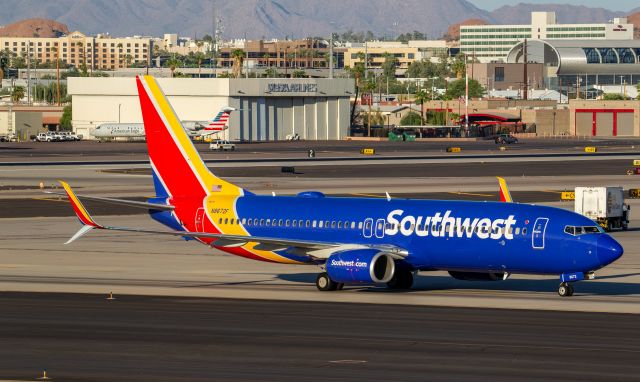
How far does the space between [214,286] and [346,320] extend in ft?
36.6

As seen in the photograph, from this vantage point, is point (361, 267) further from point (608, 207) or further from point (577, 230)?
point (608, 207)

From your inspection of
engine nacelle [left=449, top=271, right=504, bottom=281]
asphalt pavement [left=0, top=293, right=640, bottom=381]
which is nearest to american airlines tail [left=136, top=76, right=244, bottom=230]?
asphalt pavement [left=0, top=293, right=640, bottom=381]

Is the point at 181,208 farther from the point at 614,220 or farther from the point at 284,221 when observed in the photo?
the point at 614,220

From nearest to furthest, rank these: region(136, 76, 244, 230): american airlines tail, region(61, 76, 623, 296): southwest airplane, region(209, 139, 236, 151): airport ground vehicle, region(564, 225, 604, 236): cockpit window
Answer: region(564, 225, 604, 236): cockpit window → region(61, 76, 623, 296): southwest airplane → region(136, 76, 244, 230): american airlines tail → region(209, 139, 236, 151): airport ground vehicle

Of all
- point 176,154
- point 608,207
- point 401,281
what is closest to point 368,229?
point 401,281

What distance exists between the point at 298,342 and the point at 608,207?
44.6m

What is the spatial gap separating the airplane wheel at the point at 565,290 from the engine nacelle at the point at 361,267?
6.56 metres

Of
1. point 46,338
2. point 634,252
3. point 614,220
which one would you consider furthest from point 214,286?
point 614,220

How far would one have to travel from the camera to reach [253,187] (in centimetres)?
11231

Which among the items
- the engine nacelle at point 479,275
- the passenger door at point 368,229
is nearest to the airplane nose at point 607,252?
the engine nacelle at point 479,275

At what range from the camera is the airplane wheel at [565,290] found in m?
48.7

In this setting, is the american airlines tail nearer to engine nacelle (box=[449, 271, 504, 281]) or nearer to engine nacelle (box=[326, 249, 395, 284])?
engine nacelle (box=[326, 249, 395, 284])

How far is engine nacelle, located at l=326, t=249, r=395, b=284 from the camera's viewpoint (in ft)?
158

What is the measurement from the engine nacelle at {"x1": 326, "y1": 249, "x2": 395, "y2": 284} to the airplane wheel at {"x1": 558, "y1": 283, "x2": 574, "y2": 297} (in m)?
6.56
